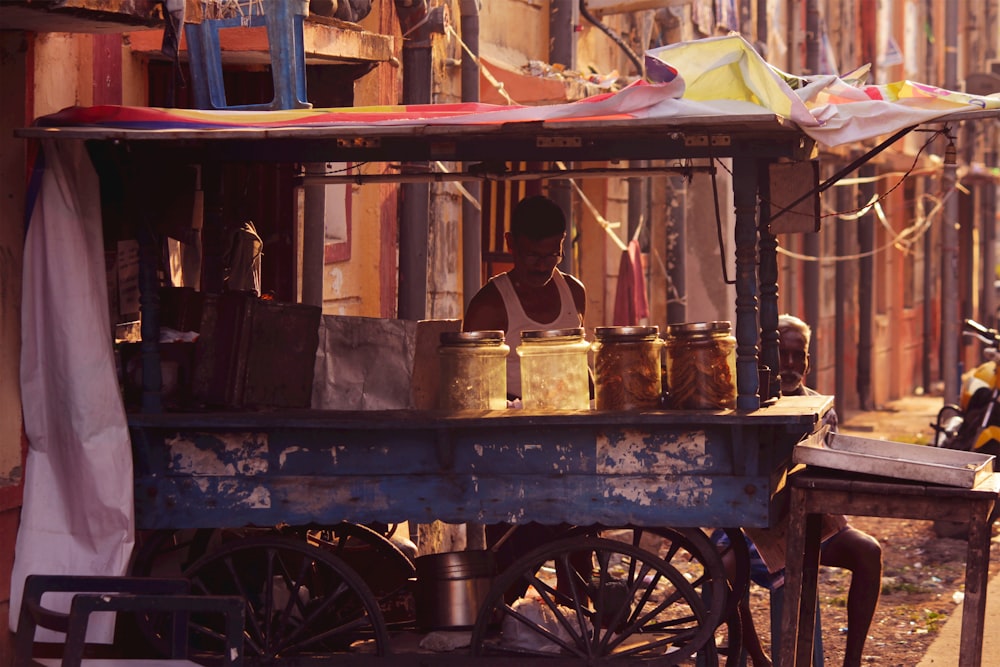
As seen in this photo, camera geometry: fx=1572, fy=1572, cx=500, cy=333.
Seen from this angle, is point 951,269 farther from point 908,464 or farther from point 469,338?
point 469,338

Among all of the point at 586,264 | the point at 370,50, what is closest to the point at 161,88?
the point at 370,50

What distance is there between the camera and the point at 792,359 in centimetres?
630

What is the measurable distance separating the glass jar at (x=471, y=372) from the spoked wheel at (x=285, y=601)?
26.6 inches

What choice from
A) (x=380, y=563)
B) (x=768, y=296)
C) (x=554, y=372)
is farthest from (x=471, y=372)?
(x=380, y=563)

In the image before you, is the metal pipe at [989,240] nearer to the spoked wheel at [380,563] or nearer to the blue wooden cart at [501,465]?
the spoked wheel at [380,563]

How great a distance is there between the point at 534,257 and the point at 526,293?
0.54ft

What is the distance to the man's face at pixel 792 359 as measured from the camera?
6.22 meters

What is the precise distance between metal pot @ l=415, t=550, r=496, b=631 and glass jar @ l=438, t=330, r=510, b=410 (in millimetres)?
714

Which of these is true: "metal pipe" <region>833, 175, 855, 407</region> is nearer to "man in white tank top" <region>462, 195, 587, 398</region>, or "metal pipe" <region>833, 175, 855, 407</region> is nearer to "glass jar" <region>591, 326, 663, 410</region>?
"man in white tank top" <region>462, 195, 587, 398</region>

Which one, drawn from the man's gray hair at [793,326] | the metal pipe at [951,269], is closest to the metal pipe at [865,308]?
the metal pipe at [951,269]

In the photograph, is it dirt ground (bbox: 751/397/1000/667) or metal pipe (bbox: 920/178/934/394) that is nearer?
dirt ground (bbox: 751/397/1000/667)

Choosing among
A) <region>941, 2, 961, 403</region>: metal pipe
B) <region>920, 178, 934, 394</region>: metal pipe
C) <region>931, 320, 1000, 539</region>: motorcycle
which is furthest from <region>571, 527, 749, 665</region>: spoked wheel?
<region>920, 178, 934, 394</region>: metal pipe

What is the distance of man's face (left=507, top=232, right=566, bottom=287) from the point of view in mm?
6281

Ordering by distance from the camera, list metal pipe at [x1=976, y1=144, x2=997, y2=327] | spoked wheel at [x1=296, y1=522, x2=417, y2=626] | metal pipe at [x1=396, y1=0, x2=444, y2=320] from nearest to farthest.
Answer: spoked wheel at [x1=296, y1=522, x2=417, y2=626] → metal pipe at [x1=396, y1=0, x2=444, y2=320] → metal pipe at [x1=976, y1=144, x2=997, y2=327]
